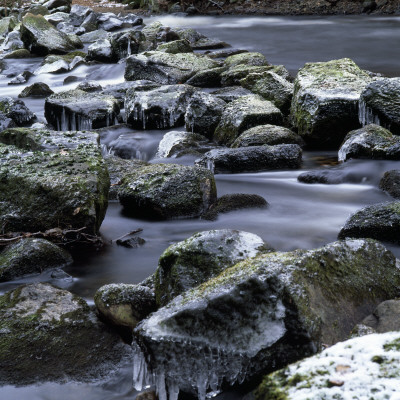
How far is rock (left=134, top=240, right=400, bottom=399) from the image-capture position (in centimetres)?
256

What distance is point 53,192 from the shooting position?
4594 mm

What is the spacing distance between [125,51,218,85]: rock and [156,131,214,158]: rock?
13.0ft

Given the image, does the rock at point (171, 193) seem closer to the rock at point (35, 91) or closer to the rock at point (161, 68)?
the rock at point (161, 68)

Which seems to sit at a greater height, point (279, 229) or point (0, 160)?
point (0, 160)

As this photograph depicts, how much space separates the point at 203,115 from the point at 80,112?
2.09 meters

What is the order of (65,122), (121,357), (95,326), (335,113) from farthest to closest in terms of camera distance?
(65,122), (335,113), (95,326), (121,357)

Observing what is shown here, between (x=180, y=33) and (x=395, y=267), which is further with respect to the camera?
(x=180, y=33)

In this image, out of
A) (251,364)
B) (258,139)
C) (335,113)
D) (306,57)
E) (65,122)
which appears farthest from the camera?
(306,57)

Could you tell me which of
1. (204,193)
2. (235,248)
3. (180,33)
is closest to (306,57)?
(180,33)

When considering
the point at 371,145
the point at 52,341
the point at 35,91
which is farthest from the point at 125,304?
the point at 35,91

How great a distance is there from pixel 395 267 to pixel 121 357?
163 centimetres

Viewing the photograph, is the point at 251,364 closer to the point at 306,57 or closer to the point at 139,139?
the point at 139,139

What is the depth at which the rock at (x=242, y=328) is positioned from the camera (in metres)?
2.56

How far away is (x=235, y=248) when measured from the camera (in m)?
3.50
